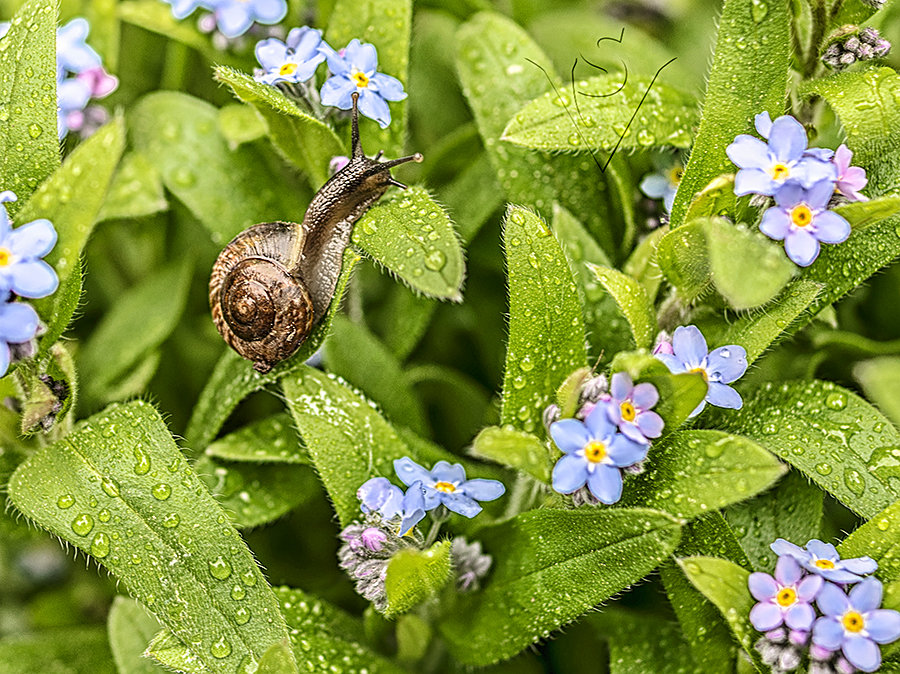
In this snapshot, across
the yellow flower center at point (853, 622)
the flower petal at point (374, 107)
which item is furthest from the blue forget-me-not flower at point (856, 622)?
the flower petal at point (374, 107)

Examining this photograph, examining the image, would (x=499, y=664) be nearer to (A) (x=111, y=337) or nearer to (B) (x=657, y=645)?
(B) (x=657, y=645)

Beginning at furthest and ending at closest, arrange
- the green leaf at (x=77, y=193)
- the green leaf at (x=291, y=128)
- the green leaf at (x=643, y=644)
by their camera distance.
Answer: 1. the green leaf at (x=643, y=644)
2. the green leaf at (x=291, y=128)
3. the green leaf at (x=77, y=193)

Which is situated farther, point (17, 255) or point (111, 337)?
point (111, 337)

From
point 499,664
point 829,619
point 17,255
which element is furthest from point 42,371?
point 829,619

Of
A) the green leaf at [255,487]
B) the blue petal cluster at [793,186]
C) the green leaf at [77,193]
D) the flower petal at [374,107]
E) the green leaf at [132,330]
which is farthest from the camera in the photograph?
the green leaf at [132,330]

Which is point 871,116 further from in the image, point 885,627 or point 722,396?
point 885,627

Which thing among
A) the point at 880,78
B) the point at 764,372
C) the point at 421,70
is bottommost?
the point at 764,372

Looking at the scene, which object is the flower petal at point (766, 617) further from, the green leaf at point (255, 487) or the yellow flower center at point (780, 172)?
the green leaf at point (255, 487)

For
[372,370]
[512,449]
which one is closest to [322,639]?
[512,449]
